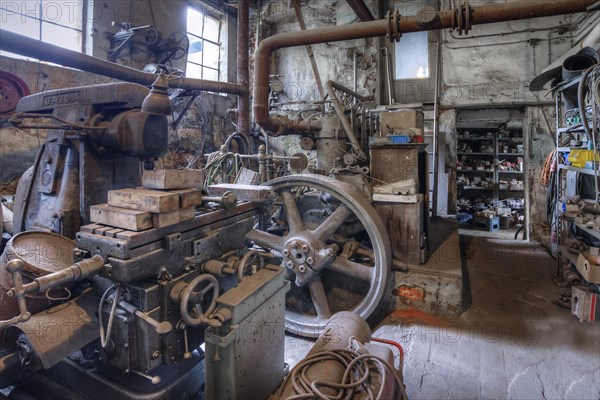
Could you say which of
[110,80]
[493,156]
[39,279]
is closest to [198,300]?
[39,279]

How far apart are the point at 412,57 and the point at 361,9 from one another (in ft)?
3.74

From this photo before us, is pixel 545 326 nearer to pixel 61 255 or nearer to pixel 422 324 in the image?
pixel 422 324

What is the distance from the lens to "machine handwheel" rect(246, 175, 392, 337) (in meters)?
2.49

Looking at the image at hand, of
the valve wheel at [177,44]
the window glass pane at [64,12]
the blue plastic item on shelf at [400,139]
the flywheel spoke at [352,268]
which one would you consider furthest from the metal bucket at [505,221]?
the window glass pane at [64,12]

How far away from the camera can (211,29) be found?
6.29m

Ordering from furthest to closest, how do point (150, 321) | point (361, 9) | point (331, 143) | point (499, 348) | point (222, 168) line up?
point (361, 9) < point (331, 143) < point (222, 168) < point (499, 348) < point (150, 321)

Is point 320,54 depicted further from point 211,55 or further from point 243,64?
point 211,55

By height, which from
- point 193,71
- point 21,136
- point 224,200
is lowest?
point 224,200

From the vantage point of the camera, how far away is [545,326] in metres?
2.51

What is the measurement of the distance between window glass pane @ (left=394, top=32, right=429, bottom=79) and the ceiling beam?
2.29 feet

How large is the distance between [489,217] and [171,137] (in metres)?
5.43

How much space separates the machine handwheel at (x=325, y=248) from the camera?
2.49m

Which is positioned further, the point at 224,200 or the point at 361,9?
the point at 361,9

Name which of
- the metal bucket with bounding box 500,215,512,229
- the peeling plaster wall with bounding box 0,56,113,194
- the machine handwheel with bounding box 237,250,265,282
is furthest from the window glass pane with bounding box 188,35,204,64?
the metal bucket with bounding box 500,215,512,229
